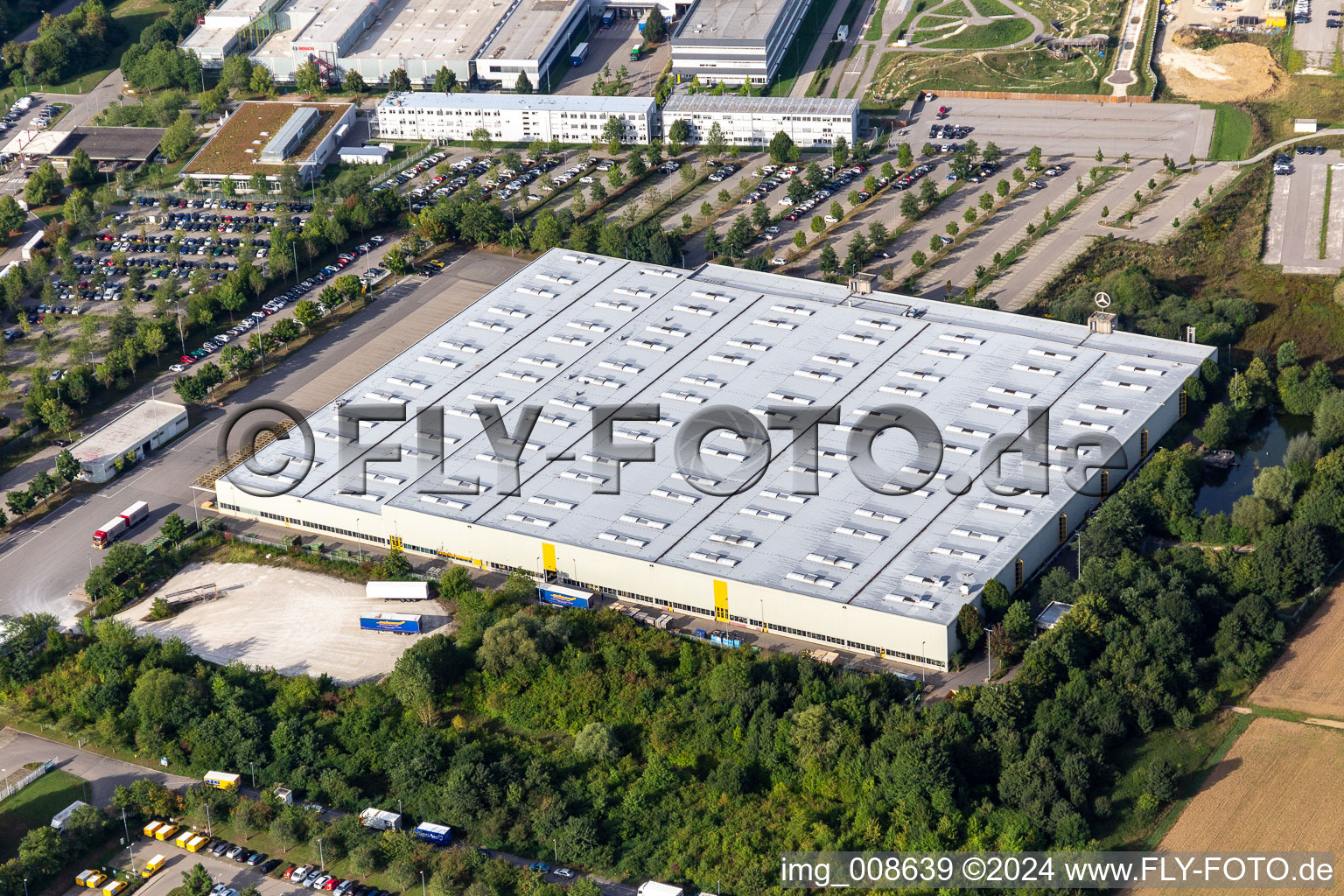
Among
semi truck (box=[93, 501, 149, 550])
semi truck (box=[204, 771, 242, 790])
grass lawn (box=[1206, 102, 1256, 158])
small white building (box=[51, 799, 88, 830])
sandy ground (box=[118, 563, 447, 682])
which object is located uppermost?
grass lawn (box=[1206, 102, 1256, 158])

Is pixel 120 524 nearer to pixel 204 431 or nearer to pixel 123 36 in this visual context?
pixel 204 431

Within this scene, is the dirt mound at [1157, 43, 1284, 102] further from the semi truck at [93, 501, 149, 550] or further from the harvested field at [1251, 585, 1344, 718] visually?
the semi truck at [93, 501, 149, 550]

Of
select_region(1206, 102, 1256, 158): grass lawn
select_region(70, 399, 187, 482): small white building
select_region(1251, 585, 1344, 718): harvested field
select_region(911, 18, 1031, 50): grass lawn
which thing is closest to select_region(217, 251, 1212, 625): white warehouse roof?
select_region(70, 399, 187, 482): small white building

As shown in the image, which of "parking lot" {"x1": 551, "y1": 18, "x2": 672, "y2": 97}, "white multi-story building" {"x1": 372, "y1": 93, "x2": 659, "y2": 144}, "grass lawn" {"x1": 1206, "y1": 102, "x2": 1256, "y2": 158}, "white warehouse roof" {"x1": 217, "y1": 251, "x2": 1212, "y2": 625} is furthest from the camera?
"parking lot" {"x1": 551, "y1": 18, "x2": 672, "y2": 97}

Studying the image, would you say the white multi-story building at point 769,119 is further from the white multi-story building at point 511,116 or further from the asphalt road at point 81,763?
the asphalt road at point 81,763

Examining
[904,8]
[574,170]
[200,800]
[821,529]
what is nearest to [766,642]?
[821,529]

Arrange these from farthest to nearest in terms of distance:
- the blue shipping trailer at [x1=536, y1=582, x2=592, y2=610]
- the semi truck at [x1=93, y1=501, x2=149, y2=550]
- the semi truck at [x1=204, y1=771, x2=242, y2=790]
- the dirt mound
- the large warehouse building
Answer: the dirt mound → the semi truck at [x1=93, y1=501, x2=149, y2=550] → the blue shipping trailer at [x1=536, y1=582, x2=592, y2=610] → the large warehouse building → the semi truck at [x1=204, y1=771, x2=242, y2=790]

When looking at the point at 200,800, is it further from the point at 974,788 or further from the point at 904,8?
the point at 904,8

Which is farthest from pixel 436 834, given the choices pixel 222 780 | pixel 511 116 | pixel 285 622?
pixel 511 116
